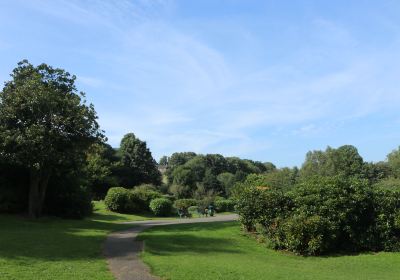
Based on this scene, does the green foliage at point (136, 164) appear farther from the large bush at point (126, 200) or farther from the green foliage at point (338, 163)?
the large bush at point (126, 200)

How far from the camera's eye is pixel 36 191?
2731 centimetres

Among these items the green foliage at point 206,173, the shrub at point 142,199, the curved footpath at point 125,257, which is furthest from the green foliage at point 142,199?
the green foliage at point 206,173

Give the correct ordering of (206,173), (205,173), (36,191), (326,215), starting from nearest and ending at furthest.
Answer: (326,215) < (36,191) < (206,173) < (205,173)

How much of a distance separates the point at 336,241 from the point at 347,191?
2291mm

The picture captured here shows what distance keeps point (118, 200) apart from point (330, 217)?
2373cm

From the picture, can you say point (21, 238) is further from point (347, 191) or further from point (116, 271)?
point (347, 191)

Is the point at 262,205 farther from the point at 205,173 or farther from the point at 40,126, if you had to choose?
the point at 205,173

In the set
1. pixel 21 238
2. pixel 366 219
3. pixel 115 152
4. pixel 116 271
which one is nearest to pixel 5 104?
pixel 21 238

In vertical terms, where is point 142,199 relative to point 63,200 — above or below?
above

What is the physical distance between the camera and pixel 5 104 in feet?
82.8

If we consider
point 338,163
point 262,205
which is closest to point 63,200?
point 262,205

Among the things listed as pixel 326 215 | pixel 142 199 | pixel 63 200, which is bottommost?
pixel 326 215

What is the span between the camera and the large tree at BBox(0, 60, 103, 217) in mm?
24188

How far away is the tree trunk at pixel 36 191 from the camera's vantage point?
26859mm
